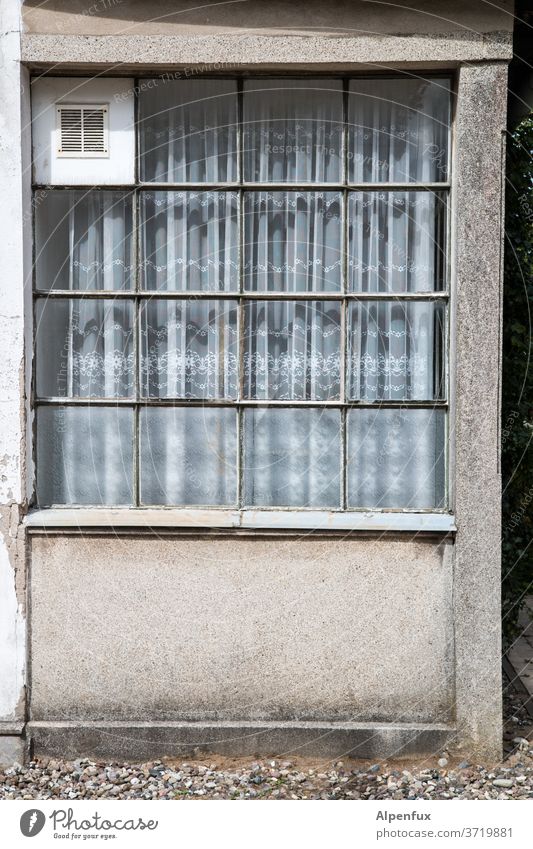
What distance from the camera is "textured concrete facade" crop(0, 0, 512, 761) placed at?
Result: 4152 mm

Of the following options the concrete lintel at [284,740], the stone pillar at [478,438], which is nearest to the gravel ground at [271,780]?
the concrete lintel at [284,740]

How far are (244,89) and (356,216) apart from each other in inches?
32.6

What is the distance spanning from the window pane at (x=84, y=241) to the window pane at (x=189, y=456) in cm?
72

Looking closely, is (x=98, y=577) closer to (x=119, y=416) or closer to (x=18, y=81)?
(x=119, y=416)

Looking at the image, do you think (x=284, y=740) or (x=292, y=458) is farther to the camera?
(x=292, y=458)

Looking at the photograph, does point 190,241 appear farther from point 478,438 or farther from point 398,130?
point 478,438

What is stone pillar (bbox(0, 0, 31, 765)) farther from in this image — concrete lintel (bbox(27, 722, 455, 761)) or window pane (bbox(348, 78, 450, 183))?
window pane (bbox(348, 78, 450, 183))

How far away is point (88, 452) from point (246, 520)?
0.88 meters

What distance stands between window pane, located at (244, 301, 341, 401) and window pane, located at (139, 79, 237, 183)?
73cm

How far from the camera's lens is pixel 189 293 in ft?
14.0

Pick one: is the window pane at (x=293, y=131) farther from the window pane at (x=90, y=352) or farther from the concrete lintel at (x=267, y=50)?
the window pane at (x=90, y=352)

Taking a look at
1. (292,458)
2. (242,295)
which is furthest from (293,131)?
(292,458)

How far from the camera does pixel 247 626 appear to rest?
4191 millimetres

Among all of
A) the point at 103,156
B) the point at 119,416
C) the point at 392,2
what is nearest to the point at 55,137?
the point at 103,156
